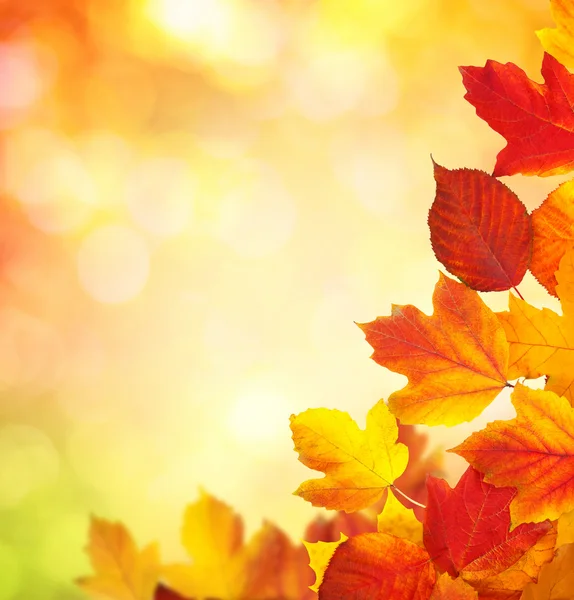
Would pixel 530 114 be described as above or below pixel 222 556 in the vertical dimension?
above

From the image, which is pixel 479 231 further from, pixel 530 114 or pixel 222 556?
pixel 222 556

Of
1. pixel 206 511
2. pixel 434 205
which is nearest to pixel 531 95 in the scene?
pixel 434 205

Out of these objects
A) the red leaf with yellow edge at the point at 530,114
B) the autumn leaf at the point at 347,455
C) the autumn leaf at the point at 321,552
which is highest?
the red leaf with yellow edge at the point at 530,114

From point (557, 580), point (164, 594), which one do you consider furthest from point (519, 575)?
point (164, 594)

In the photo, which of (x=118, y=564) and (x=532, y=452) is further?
(x=118, y=564)

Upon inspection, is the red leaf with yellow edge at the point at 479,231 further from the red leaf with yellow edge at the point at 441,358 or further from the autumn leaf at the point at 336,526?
the autumn leaf at the point at 336,526

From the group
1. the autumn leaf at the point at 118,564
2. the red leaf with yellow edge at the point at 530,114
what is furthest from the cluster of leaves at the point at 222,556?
the red leaf with yellow edge at the point at 530,114
